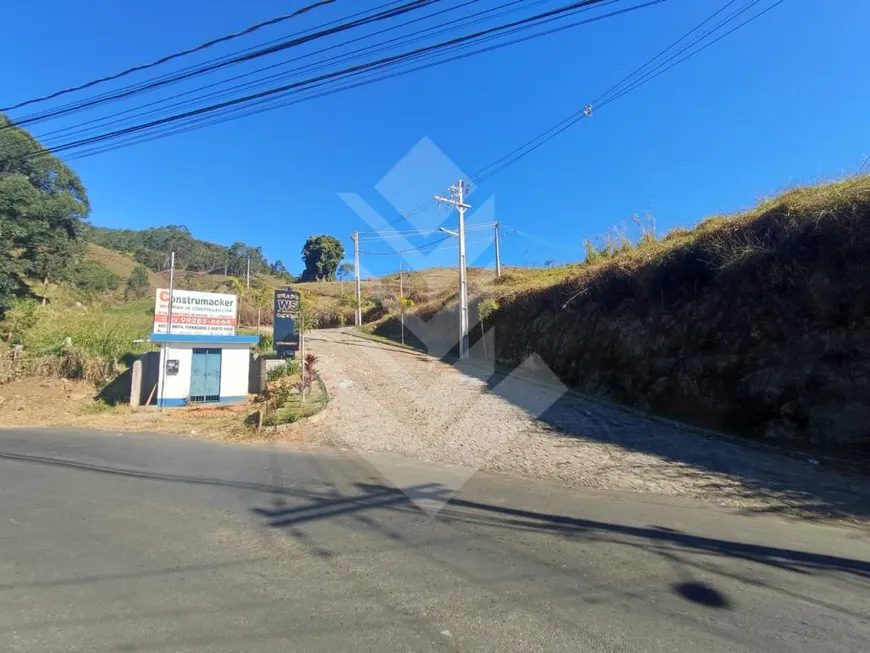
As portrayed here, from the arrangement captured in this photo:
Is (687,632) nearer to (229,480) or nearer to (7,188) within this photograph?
(229,480)

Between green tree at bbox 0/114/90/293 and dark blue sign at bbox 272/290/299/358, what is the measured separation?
2212 cm

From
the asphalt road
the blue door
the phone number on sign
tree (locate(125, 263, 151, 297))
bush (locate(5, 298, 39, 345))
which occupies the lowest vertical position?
the asphalt road

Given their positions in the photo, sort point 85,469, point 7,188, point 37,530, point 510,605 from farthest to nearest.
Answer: point 7,188, point 85,469, point 37,530, point 510,605

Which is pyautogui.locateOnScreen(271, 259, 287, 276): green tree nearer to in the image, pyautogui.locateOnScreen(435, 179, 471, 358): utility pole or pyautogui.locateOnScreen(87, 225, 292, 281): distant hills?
pyautogui.locateOnScreen(87, 225, 292, 281): distant hills

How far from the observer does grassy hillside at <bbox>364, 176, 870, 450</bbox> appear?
8500mm

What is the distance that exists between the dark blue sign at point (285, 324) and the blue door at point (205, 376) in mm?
2972

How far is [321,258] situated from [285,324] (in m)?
64.2

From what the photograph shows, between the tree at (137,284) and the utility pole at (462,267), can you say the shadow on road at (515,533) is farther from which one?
the tree at (137,284)

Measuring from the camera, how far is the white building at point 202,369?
700 inches

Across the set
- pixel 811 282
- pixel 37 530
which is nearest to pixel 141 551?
pixel 37 530

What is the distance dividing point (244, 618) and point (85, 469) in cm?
664

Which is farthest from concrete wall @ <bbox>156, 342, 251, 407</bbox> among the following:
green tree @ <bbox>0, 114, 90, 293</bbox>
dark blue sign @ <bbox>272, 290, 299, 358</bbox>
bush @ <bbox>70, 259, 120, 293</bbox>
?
bush @ <bbox>70, 259, 120, 293</bbox>

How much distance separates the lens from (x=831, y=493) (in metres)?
6.79

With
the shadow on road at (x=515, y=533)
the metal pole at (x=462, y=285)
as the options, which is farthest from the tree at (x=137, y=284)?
the shadow on road at (x=515, y=533)
